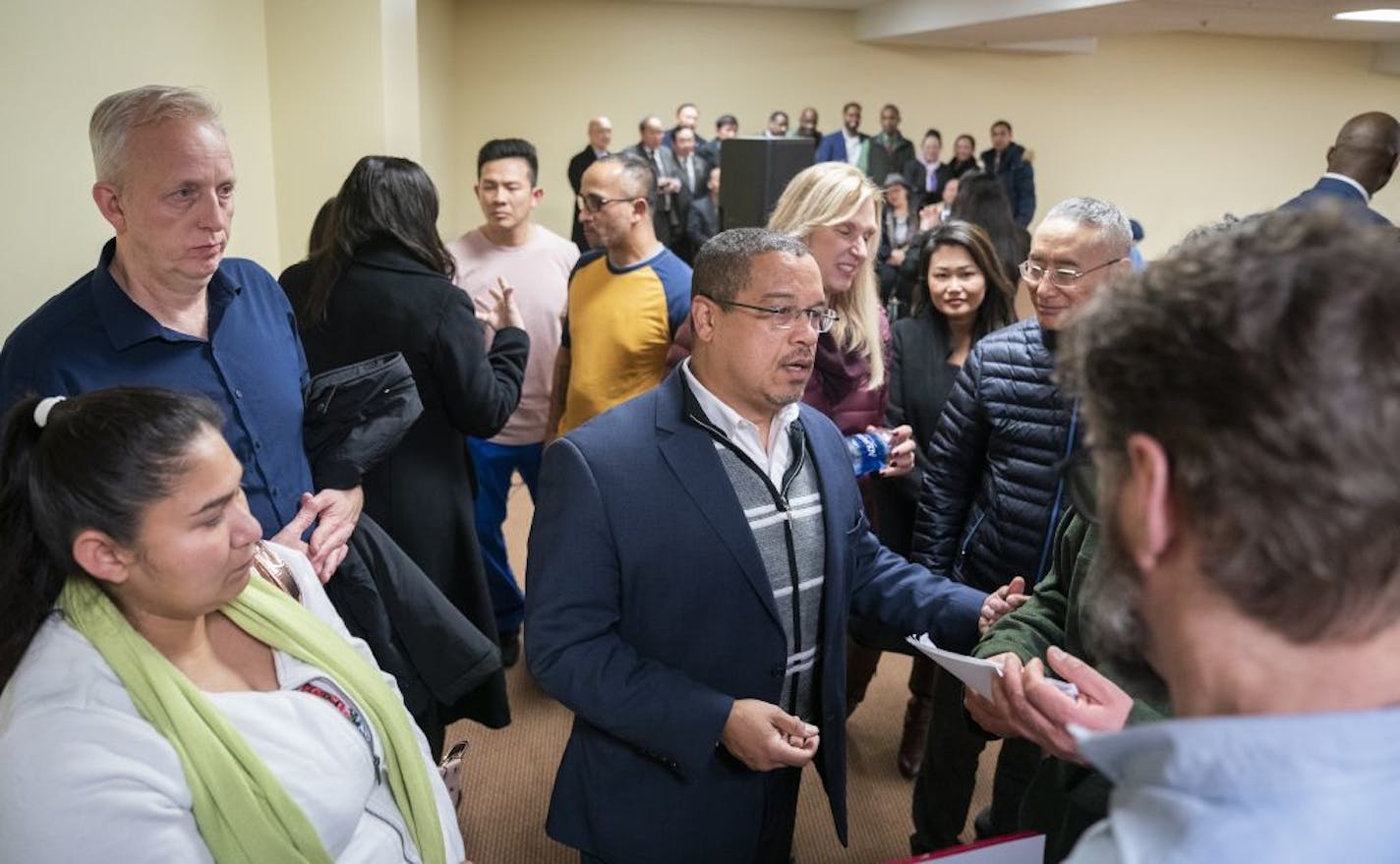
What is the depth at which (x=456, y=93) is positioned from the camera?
10039 mm

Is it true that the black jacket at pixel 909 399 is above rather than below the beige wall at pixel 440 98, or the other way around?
below

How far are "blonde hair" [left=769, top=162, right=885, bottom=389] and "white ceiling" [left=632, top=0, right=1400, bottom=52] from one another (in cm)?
570

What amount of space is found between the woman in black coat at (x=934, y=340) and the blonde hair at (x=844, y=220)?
0.15 metres

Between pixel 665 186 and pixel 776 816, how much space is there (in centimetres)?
698

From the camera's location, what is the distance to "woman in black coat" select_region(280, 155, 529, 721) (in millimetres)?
2404

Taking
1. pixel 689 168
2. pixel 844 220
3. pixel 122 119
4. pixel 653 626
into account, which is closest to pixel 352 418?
pixel 122 119

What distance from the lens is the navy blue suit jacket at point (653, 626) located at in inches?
58.1

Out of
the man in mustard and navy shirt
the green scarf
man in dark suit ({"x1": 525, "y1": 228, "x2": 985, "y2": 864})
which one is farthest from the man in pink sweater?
the green scarf

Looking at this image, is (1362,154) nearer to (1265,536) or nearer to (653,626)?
(653,626)

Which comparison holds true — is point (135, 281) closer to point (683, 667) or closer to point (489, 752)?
point (683, 667)

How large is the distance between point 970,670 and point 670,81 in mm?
10005

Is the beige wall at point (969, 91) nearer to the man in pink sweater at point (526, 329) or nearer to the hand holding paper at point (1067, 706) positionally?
the man in pink sweater at point (526, 329)

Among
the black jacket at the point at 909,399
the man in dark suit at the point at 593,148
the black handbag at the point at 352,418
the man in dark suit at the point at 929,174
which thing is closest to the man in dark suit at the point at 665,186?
the man in dark suit at the point at 593,148

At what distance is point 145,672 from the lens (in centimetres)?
118
